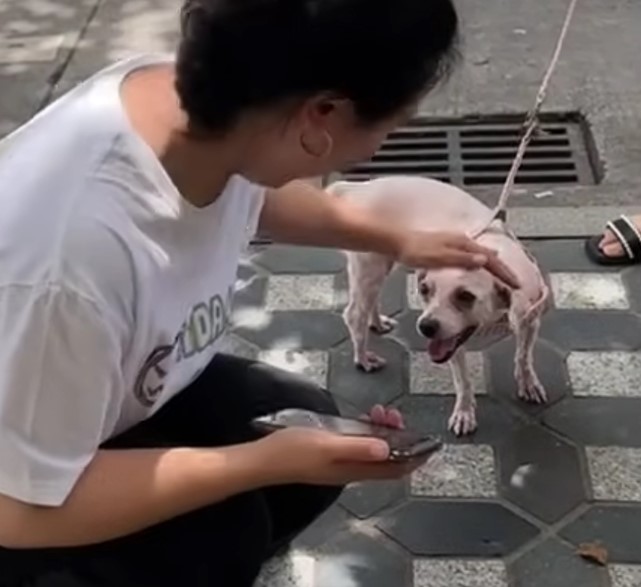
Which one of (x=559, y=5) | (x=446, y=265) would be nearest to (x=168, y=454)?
(x=446, y=265)

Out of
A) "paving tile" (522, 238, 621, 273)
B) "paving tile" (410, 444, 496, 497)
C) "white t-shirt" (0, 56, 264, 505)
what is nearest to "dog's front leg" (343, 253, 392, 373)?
"paving tile" (410, 444, 496, 497)

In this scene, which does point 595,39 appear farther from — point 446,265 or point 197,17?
point 197,17

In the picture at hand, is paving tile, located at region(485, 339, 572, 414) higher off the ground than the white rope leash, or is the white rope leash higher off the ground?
the white rope leash

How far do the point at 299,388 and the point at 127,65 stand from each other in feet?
2.13

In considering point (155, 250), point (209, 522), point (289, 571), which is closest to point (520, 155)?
point (289, 571)

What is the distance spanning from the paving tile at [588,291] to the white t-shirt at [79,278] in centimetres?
160

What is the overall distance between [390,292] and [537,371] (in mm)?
457

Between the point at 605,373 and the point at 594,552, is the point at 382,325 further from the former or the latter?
the point at 594,552

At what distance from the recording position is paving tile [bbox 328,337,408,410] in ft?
9.32

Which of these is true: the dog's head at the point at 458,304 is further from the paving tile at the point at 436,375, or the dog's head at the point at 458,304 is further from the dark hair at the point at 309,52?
the dark hair at the point at 309,52

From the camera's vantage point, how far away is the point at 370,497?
2.56 m

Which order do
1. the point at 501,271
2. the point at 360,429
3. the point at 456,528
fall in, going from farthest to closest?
the point at 456,528
the point at 501,271
the point at 360,429

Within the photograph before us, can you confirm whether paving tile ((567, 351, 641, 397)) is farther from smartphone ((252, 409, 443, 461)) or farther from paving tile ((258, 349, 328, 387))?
smartphone ((252, 409, 443, 461))

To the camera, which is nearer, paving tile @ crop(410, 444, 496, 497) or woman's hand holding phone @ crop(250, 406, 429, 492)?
woman's hand holding phone @ crop(250, 406, 429, 492)
